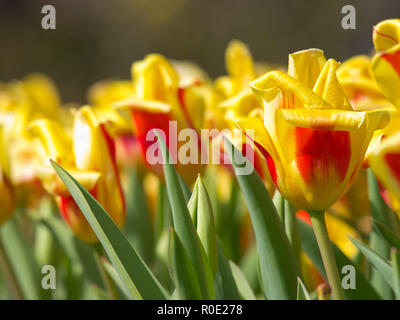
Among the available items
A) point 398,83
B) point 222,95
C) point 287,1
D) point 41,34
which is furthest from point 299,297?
point 41,34

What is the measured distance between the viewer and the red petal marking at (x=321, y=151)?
0.42 metres

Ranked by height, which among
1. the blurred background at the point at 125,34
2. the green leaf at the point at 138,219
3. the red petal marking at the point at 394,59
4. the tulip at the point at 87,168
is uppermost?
the blurred background at the point at 125,34

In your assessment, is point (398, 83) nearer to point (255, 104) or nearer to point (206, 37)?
point (255, 104)

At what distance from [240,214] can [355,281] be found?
0.37m

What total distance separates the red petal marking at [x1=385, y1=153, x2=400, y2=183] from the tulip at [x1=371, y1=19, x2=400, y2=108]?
9 cm

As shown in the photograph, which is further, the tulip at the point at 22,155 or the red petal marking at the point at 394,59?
the tulip at the point at 22,155

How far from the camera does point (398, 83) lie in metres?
0.42

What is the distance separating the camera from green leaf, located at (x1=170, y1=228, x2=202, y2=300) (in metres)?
0.44

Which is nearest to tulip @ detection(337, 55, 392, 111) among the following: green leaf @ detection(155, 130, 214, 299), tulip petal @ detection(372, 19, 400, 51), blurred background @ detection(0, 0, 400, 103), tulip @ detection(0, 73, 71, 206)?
tulip petal @ detection(372, 19, 400, 51)

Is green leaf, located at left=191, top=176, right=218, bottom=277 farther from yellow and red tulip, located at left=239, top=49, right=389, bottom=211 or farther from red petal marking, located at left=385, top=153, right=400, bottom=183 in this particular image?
red petal marking, located at left=385, top=153, right=400, bottom=183

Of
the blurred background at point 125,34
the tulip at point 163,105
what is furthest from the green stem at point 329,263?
the blurred background at point 125,34

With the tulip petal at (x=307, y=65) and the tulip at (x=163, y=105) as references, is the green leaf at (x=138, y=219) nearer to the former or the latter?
the tulip at (x=163, y=105)

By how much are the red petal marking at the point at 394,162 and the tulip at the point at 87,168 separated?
0.96 ft

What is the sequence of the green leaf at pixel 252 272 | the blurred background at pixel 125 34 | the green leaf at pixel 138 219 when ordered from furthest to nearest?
the blurred background at pixel 125 34
the green leaf at pixel 138 219
the green leaf at pixel 252 272
